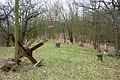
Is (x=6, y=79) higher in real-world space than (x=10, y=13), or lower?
lower

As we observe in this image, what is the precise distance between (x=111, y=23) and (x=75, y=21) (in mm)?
13869

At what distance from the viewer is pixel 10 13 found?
1731cm

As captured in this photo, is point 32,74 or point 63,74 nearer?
point 32,74

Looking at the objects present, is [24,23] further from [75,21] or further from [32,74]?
[32,74]

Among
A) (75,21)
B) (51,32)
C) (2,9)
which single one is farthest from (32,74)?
(51,32)

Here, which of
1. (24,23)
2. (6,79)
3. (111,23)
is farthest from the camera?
(24,23)

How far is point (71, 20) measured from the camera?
25641 millimetres

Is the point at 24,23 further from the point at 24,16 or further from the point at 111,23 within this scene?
the point at 111,23

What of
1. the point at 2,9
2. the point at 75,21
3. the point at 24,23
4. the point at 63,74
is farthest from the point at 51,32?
the point at 63,74

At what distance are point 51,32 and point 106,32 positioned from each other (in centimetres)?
1609

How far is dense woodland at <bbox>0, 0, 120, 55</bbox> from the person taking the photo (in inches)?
497

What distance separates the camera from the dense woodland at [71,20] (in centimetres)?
1262

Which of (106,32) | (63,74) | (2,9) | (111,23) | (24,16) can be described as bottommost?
(63,74)

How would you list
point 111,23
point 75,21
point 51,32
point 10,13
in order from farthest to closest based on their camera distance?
1. point 51,32
2. point 75,21
3. point 10,13
4. point 111,23
